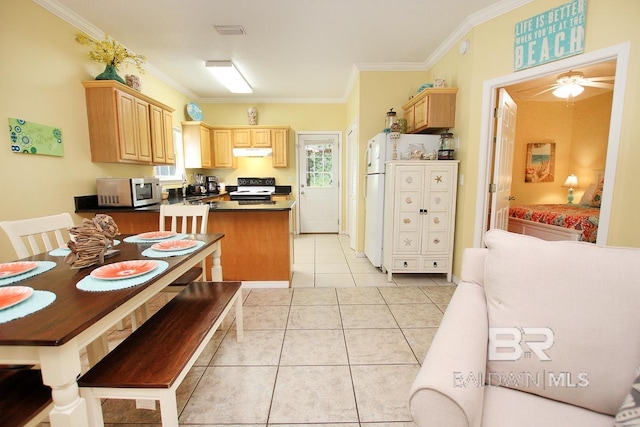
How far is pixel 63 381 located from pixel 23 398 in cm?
31

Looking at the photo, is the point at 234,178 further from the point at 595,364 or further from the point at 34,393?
the point at 595,364

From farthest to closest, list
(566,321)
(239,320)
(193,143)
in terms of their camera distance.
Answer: (193,143), (239,320), (566,321)

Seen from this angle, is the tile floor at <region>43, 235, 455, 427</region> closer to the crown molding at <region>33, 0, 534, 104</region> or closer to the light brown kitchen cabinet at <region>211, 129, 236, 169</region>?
the crown molding at <region>33, 0, 534, 104</region>

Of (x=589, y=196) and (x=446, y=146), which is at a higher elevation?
(x=446, y=146)

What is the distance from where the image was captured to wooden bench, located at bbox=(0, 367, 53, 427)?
84 cm

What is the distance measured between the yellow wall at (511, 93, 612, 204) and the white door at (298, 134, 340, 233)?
3248 millimetres

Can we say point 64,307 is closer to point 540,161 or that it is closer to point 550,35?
point 550,35

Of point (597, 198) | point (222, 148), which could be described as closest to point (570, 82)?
point (597, 198)

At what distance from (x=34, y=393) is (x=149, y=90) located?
12.8 ft

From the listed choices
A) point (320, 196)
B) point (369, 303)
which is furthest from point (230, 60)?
point (369, 303)

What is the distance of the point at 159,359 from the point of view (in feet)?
3.57

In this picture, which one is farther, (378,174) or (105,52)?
(378,174)

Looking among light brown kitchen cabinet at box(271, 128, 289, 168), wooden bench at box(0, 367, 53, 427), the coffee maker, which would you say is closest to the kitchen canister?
light brown kitchen cabinet at box(271, 128, 289, 168)

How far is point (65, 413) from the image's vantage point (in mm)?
793
